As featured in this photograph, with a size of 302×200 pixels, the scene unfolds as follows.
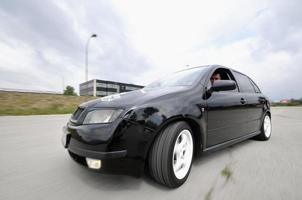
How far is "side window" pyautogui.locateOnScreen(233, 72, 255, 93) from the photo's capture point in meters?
3.27

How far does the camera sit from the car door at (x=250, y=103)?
3.15m

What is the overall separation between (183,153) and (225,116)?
3.08 ft

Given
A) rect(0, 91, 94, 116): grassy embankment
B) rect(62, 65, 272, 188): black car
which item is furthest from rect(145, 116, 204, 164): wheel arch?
rect(0, 91, 94, 116): grassy embankment

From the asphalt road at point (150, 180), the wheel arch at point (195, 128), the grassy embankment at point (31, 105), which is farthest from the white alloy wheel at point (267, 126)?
the grassy embankment at point (31, 105)

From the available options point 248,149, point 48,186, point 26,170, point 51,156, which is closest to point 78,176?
point 48,186

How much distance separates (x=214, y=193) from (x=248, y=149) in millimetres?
1868

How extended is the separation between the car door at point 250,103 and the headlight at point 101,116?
2.42m

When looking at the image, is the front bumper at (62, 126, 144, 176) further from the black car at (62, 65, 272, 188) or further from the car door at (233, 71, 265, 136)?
the car door at (233, 71, 265, 136)

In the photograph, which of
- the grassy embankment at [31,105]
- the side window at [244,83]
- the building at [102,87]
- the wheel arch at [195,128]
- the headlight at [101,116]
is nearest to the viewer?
the headlight at [101,116]

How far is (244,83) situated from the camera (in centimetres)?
347

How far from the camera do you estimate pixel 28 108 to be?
11766 mm

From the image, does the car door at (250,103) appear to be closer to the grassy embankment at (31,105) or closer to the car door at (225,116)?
the car door at (225,116)

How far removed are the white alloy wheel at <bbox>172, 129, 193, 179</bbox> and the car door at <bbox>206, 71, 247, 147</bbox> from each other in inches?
13.6

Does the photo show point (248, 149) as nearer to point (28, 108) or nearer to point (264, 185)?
point (264, 185)
